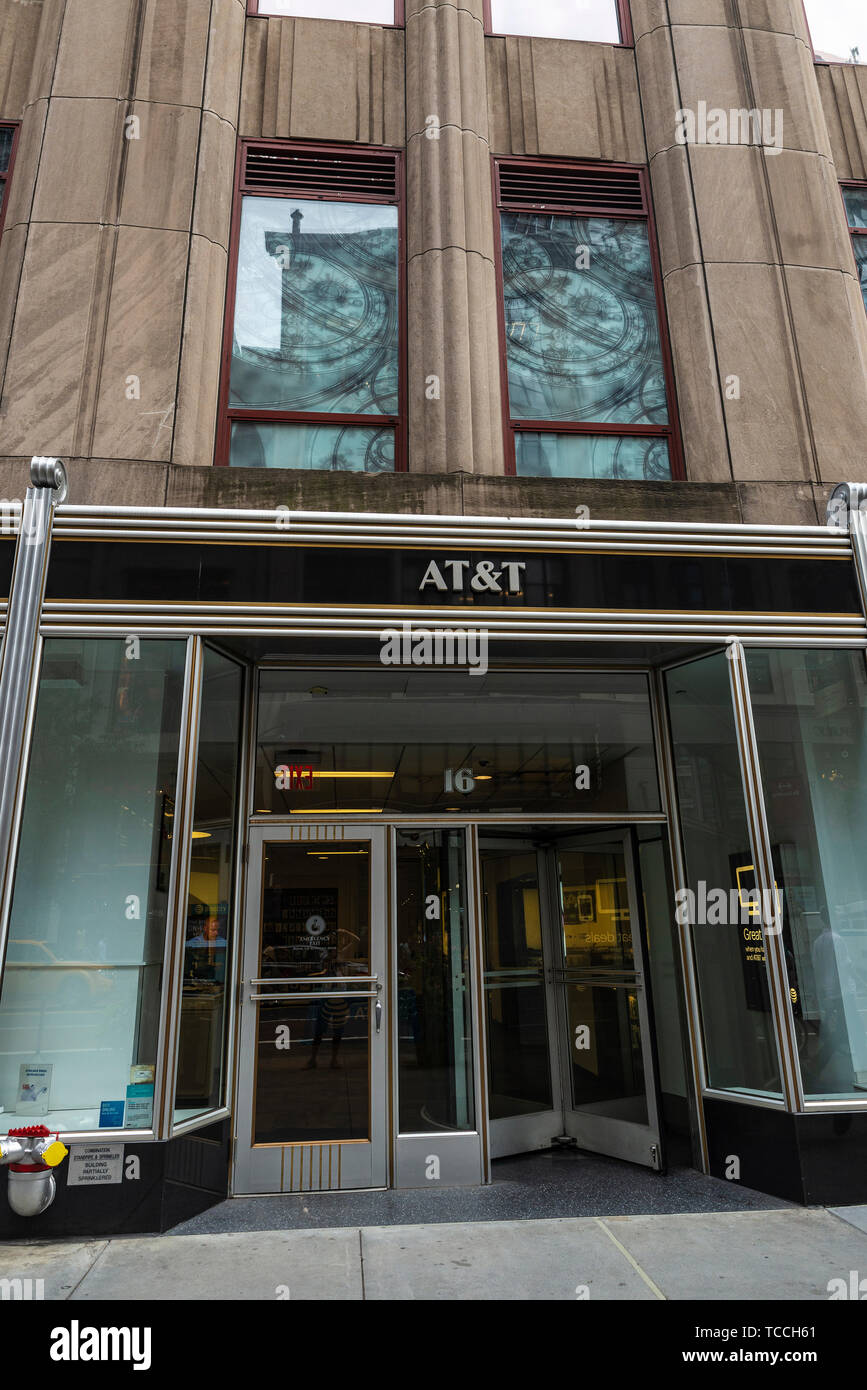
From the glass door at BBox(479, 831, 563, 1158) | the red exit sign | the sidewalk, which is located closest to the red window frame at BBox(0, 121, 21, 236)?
the red exit sign

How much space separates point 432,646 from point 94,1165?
410 centimetres

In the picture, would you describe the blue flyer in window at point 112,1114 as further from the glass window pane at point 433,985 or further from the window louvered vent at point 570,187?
the window louvered vent at point 570,187

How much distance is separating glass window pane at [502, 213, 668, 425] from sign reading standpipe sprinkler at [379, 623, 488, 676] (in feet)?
8.47

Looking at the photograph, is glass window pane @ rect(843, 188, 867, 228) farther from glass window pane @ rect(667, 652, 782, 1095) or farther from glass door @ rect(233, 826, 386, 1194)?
glass door @ rect(233, 826, 386, 1194)

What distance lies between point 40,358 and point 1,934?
464 centimetres

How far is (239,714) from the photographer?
6977 millimetres

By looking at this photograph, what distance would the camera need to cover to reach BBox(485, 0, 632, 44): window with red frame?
927 cm

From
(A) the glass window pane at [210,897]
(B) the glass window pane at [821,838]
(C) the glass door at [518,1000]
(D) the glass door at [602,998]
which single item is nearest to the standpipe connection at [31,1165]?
(A) the glass window pane at [210,897]

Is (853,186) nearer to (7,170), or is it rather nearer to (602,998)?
(7,170)

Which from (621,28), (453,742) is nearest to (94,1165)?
(453,742)

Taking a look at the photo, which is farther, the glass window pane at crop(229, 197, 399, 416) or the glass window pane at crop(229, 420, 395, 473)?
the glass window pane at crop(229, 197, 399, 416)

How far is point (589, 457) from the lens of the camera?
798 cm

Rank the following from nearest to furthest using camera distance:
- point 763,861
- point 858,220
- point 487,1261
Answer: point 487,1261 → point 763,861 → point 858,220
